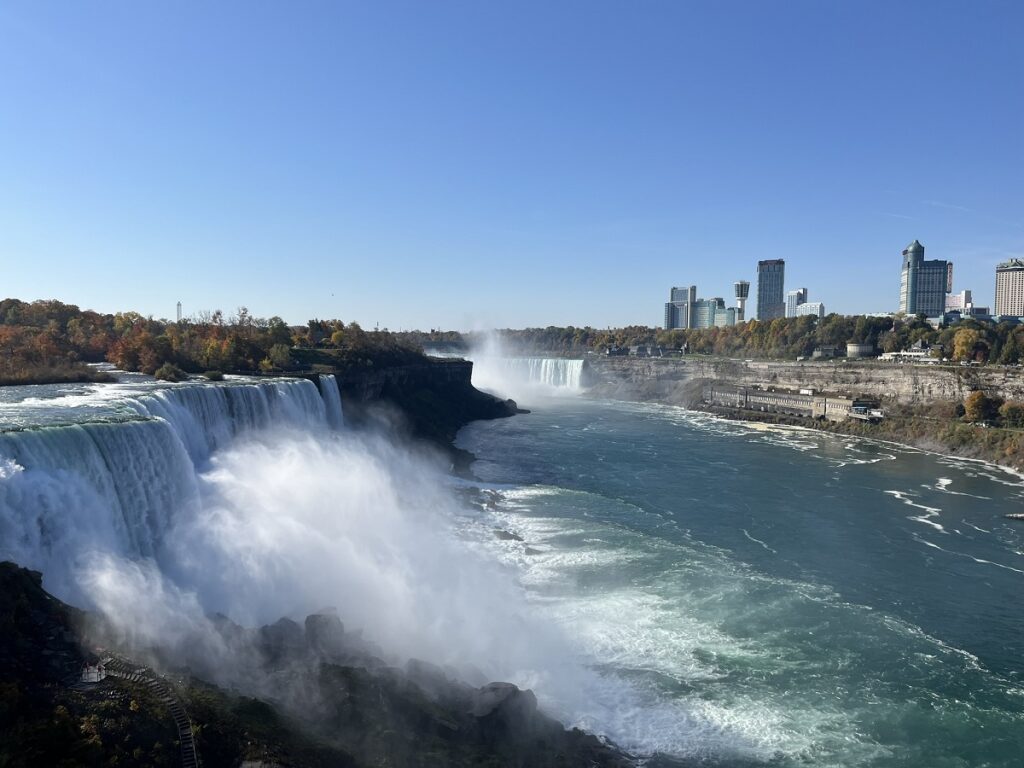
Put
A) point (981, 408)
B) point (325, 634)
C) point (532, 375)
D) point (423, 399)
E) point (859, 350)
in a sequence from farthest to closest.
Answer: point (532, 375)
point (859, 350)
point (423, 399)
point (981, 408)
point (325, 634)

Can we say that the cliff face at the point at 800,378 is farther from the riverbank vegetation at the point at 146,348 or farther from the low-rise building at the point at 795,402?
the riverbank vegetation at the point at 146,348

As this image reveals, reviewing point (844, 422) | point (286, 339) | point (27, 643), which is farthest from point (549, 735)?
point (844, 422)

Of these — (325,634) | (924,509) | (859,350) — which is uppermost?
(859,350)

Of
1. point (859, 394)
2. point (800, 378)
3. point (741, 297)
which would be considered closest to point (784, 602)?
point (859, 394)

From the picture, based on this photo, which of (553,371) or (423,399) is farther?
(553,371)

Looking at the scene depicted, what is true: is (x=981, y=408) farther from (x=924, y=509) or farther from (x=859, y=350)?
(x=859, y=350)

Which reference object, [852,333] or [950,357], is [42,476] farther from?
[852,333]
